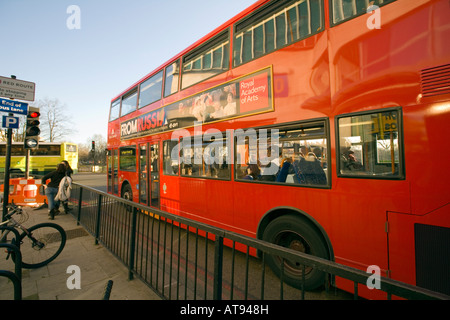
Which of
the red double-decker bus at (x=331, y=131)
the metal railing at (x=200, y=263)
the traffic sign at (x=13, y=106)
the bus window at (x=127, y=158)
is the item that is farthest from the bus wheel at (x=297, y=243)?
the traffic sign at (x=13, y=106)

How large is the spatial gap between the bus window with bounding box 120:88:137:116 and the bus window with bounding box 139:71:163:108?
0.48m

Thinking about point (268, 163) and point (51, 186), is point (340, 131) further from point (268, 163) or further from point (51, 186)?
point (51, 186)

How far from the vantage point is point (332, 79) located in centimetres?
287

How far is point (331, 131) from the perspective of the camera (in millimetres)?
2867

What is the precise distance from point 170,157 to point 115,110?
4.68 m

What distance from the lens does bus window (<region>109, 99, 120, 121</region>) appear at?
866 cm

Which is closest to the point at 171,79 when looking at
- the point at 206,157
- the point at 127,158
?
the point at 206,157

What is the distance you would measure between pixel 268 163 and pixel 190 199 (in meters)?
2.32

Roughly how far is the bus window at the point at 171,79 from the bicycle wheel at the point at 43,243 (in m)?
3.84

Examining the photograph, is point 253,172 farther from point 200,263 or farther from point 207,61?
point 207,61

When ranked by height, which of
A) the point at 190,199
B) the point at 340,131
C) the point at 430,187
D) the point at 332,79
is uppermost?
the point at 332,79

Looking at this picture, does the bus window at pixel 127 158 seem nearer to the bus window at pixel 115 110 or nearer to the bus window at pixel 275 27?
the bus window at pixel 115 110

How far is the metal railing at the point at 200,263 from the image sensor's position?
1.48 m

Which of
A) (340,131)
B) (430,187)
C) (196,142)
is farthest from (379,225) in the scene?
(196,142)
